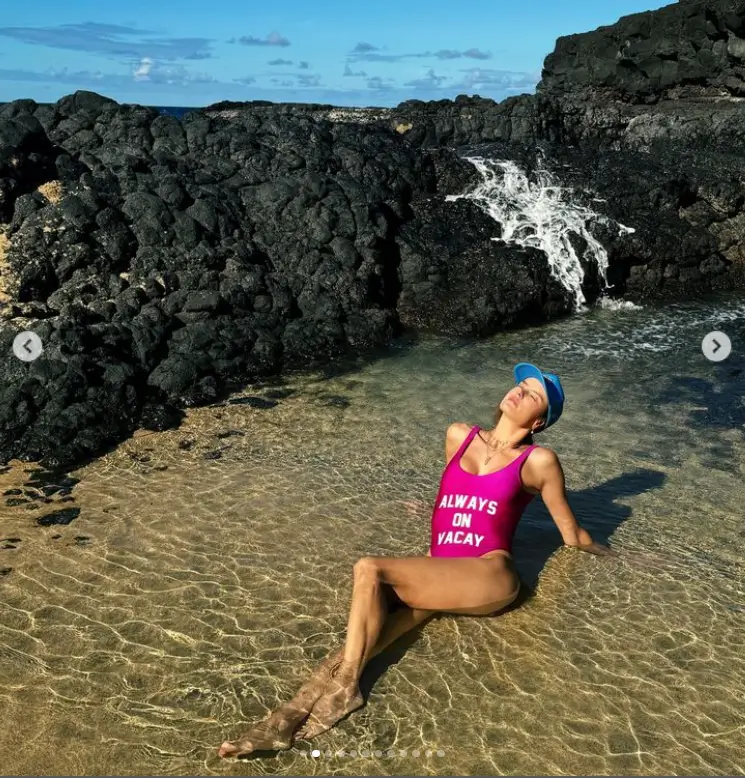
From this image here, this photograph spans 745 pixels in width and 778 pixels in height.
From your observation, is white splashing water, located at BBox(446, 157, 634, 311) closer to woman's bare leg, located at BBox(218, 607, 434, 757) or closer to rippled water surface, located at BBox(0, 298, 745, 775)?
rippled water surface, located at BBox(0, 298, 745, 775)

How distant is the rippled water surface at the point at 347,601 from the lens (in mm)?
4102

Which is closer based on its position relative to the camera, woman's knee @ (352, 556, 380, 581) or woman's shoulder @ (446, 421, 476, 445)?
woman's knee @ (352, 556, 380, 581)

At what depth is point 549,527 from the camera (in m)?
6.27

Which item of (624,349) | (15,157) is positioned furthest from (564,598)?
(15,157)

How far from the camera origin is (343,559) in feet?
19.2

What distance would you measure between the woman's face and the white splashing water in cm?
839

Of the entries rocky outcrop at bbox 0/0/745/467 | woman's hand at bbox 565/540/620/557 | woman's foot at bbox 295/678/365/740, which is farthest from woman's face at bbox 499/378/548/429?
rocky outcrop at bbox 0/0/745/467

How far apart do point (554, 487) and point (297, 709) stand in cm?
201

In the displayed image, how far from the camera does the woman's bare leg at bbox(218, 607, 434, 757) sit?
3.90 m

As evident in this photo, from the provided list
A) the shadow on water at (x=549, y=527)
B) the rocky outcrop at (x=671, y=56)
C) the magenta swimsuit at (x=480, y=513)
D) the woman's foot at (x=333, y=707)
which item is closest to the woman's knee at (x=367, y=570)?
the woman's foot at (x=333, y=707)

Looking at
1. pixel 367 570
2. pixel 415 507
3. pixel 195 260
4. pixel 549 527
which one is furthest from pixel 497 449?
pixel 195 260

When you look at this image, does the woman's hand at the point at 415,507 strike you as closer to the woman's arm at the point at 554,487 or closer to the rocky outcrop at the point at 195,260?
the woman's arm at the point at 554,487

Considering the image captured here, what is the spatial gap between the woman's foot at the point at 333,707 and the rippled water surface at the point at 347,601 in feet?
0.22

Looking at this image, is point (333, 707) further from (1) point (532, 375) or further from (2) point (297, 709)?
A: (1) point (532, 375)
